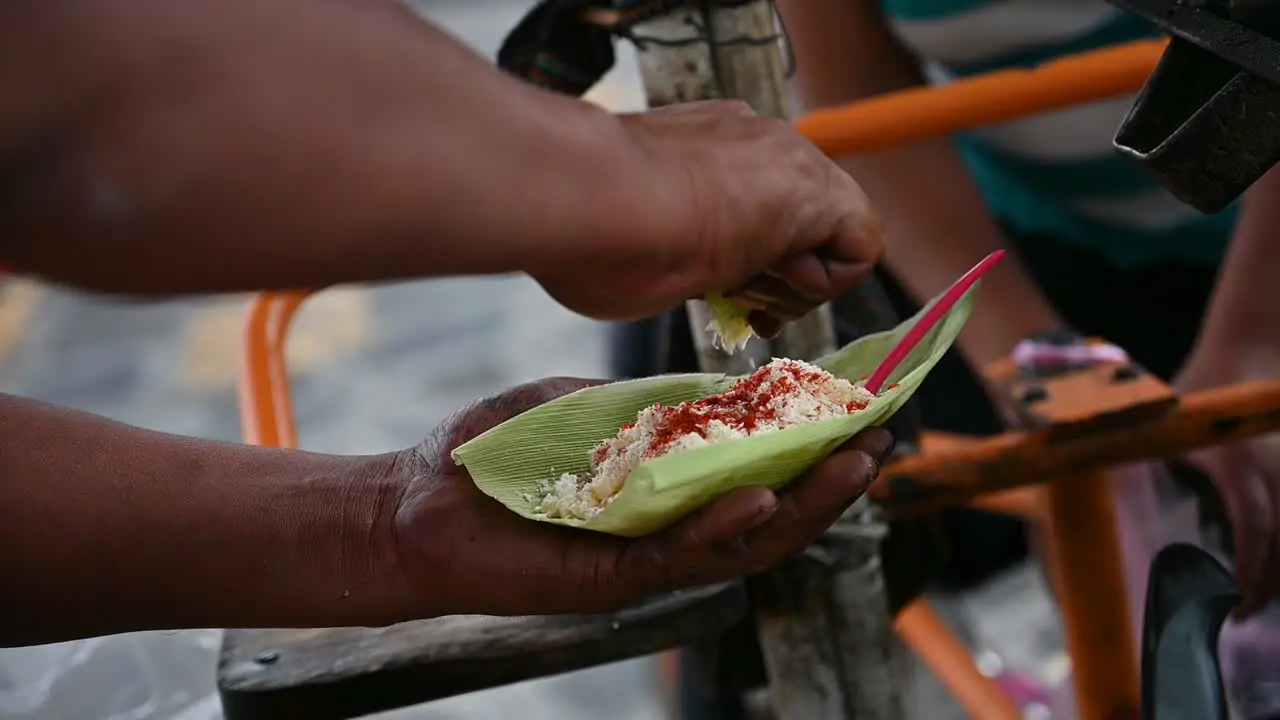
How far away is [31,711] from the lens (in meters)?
1.09

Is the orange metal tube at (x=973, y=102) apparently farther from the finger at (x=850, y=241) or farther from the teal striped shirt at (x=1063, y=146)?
the finger at (x=850, y=241)

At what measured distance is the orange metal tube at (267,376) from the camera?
3.75 feet

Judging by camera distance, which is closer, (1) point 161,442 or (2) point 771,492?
(2) point 771,492

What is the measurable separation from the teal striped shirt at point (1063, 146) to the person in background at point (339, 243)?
0.75m

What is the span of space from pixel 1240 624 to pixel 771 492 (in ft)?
2.44

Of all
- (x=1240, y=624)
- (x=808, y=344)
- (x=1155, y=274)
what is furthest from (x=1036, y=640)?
(x=808, y=344)

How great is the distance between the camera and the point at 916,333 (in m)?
0.85

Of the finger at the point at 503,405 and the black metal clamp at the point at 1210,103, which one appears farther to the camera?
the finger at the point at 503,405

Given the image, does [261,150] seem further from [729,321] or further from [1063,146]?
[1063,146]

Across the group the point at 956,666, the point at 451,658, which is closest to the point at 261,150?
the point at 451,658

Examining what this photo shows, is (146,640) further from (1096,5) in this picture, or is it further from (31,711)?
(1096,5)

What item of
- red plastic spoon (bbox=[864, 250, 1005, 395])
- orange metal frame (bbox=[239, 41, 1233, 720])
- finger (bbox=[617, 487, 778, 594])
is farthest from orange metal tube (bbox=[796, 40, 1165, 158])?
finger (bbox=[617, 487, 778, 594])

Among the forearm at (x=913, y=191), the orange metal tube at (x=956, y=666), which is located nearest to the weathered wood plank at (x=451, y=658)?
the orange metal tube at (x=956, y=666)

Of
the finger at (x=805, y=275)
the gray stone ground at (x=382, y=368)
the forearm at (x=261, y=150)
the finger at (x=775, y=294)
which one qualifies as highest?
the forearm at (x=261, y=150)
